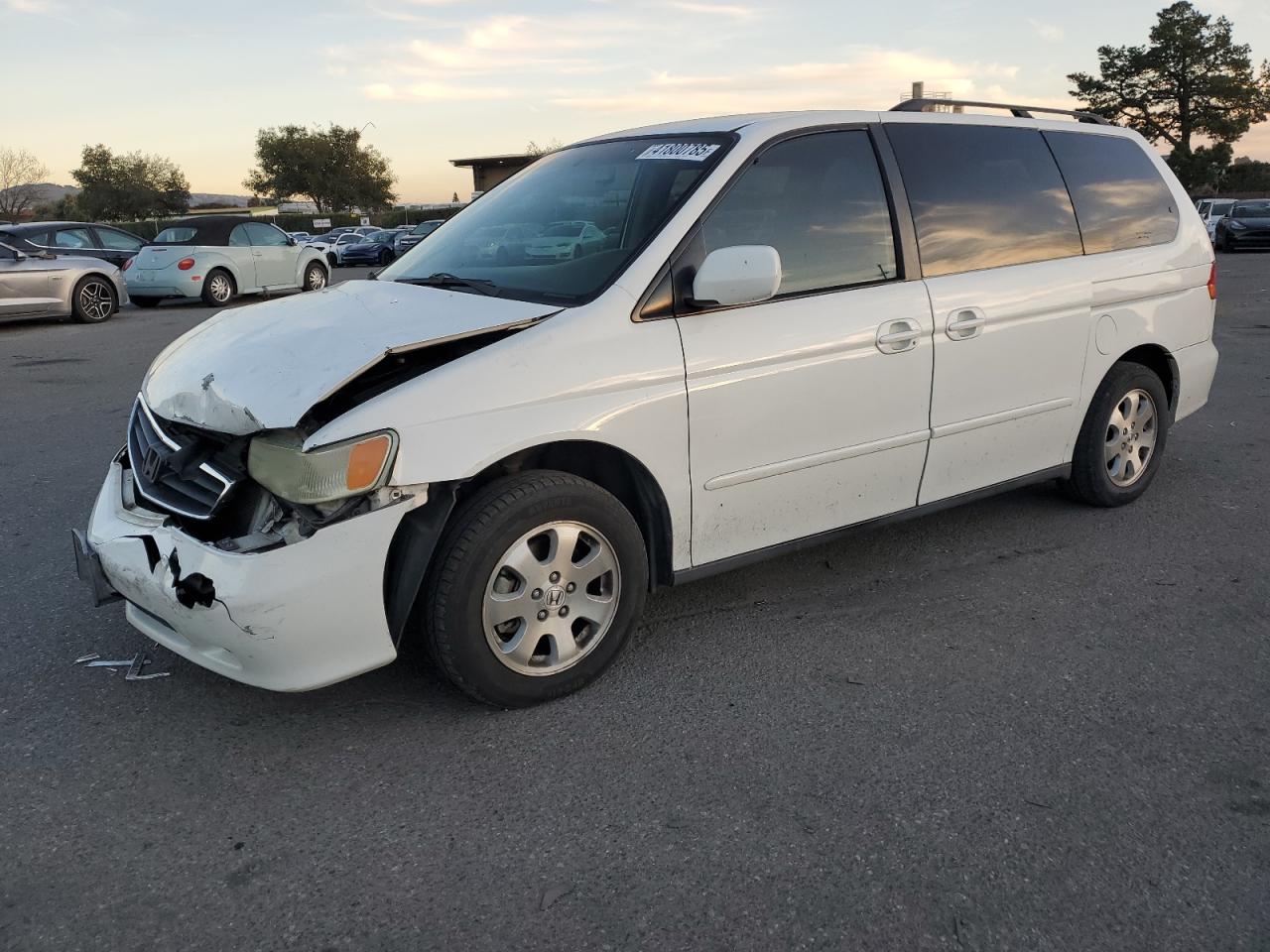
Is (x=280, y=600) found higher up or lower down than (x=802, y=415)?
lower down

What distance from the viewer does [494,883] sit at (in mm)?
2424

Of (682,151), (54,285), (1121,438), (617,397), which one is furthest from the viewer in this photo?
(54,285)

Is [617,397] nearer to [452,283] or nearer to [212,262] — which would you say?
[452,283]

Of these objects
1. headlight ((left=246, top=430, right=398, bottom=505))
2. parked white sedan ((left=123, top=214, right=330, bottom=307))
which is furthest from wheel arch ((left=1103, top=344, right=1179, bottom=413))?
parked white sedan ((left=123, top=214, right=330, bottom=307))

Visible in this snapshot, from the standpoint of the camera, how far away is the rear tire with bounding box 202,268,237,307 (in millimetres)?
17031

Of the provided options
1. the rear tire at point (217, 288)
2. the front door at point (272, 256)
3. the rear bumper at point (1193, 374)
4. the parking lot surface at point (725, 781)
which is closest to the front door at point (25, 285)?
the rear tire at point (217, 288)

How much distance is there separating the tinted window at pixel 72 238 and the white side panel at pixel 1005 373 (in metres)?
15.7

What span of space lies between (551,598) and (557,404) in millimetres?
598

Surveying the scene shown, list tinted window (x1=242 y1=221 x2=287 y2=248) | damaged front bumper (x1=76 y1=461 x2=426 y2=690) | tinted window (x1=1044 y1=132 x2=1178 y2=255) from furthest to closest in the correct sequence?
tinted window (x1=242 y1=221 x2=287 y2=248) < tinted window (x1=1044 y1=132 x2=1178 y2=255) < damaged front bumper (x1=76 y1=461 x2=426 y2=690)

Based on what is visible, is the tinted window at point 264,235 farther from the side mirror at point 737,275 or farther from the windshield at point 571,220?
the side mirror at point 737,275

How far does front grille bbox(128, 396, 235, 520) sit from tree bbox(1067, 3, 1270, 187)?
6327 cm

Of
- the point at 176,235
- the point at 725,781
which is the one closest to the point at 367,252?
the point at 176,235

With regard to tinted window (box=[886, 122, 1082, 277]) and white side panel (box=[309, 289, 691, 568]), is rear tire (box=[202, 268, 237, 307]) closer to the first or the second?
tinted window (box=[886, 122, 1082, 277])

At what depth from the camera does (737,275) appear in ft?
10.7
